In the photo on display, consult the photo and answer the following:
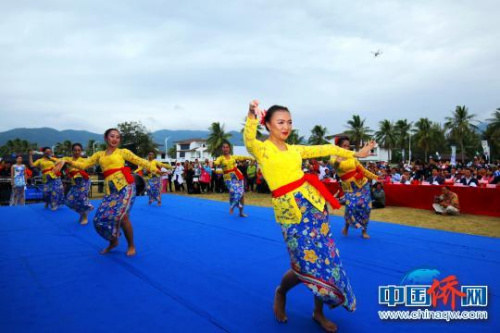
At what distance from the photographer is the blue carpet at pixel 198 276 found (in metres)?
2.69

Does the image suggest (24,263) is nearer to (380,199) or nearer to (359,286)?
(359,286)

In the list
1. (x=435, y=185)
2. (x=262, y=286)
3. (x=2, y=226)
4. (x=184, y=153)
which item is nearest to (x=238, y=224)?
(x=262, y=286)

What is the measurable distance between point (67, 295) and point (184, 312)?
4.46 ft

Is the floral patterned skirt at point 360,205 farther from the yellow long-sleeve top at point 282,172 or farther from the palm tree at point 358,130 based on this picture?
the palm tree at point 358,130

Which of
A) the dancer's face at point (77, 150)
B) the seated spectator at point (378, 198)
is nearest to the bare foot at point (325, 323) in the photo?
the dancer's face at point (77, 150)

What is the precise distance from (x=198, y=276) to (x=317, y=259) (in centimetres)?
188

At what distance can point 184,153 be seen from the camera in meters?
93.2

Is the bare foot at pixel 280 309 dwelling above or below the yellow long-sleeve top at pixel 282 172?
below

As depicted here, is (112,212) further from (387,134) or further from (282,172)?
(387,134)

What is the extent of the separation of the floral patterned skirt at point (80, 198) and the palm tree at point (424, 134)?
53296mm

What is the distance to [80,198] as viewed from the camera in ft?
24.3

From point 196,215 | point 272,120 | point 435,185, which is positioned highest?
point 272,120

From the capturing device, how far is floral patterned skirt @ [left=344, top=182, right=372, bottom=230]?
5.62m

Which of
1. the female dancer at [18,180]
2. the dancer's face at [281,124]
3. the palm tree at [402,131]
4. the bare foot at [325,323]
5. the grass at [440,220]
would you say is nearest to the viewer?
the bare foot at [325,323]
